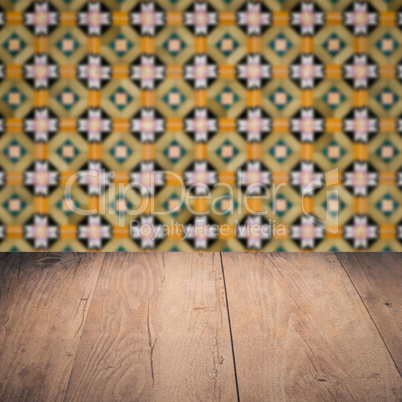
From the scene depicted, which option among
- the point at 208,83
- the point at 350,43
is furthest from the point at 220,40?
the point at 350,43

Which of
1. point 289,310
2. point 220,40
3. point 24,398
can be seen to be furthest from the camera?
point 220,40

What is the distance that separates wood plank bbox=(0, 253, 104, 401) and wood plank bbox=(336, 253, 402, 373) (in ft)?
1.94

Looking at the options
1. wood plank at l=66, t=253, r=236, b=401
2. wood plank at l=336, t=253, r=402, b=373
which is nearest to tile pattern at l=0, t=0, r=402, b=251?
wood plank at l=336, t=253, r=402, b=373

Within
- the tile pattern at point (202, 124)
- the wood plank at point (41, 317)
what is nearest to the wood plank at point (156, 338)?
the wood plank at point (41, 317)

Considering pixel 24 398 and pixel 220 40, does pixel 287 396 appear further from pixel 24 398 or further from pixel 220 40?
pixel 220 40

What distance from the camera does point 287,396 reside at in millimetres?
763

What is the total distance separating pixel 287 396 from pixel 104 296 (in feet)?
1.72

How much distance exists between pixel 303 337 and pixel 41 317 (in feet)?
1.76

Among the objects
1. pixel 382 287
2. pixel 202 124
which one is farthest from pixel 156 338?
pixel 202 124

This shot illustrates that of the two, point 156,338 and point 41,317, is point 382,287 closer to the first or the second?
point 156,338

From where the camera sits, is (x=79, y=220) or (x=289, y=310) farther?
(x=79, y=220)

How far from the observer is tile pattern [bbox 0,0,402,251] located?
1.43 m

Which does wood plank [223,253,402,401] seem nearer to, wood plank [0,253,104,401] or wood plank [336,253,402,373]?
wood plank [336,253,402,373]

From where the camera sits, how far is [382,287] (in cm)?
120
